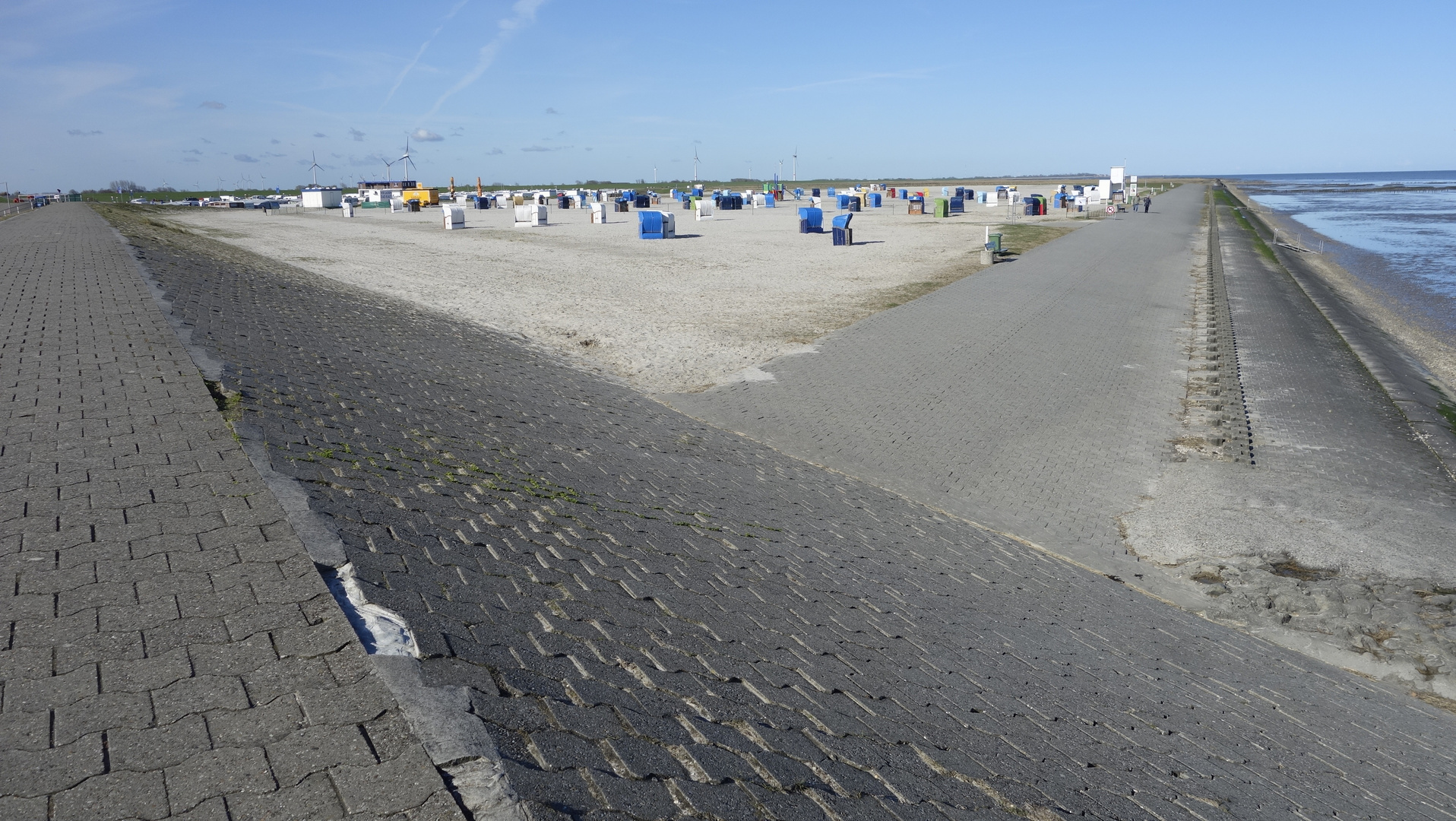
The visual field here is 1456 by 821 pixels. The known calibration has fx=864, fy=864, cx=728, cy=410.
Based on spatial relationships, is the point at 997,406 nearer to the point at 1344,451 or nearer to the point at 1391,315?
the point at 1344,451

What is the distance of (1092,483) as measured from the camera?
451 inches

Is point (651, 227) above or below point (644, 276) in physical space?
above

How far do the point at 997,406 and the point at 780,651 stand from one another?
1012cm

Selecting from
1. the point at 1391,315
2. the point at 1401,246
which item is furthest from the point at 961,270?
the point at 1401,246

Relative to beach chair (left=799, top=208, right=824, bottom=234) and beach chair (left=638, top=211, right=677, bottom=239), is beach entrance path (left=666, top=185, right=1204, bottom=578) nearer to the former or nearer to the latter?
beach chair (left=638, top=211, right=677, bottom=239)

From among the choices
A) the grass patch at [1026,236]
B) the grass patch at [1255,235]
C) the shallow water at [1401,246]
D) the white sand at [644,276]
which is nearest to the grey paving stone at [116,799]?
the white sand at [644,276]

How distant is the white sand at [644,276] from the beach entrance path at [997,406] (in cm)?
179

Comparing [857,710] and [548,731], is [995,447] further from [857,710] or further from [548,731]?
[548,731]

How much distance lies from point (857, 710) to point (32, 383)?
7.90 metres

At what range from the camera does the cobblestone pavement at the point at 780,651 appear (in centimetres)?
405

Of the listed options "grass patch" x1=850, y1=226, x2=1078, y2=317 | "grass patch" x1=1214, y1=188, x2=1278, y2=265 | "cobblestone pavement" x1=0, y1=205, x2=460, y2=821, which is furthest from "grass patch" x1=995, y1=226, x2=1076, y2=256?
"cobblestone pavement" x1=0, y1=205, x2=460, y2=821

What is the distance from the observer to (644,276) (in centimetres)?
3186

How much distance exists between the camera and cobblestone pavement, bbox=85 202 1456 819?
13.3 ft

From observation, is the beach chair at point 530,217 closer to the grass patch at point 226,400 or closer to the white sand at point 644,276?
the white sand at point 644,276
